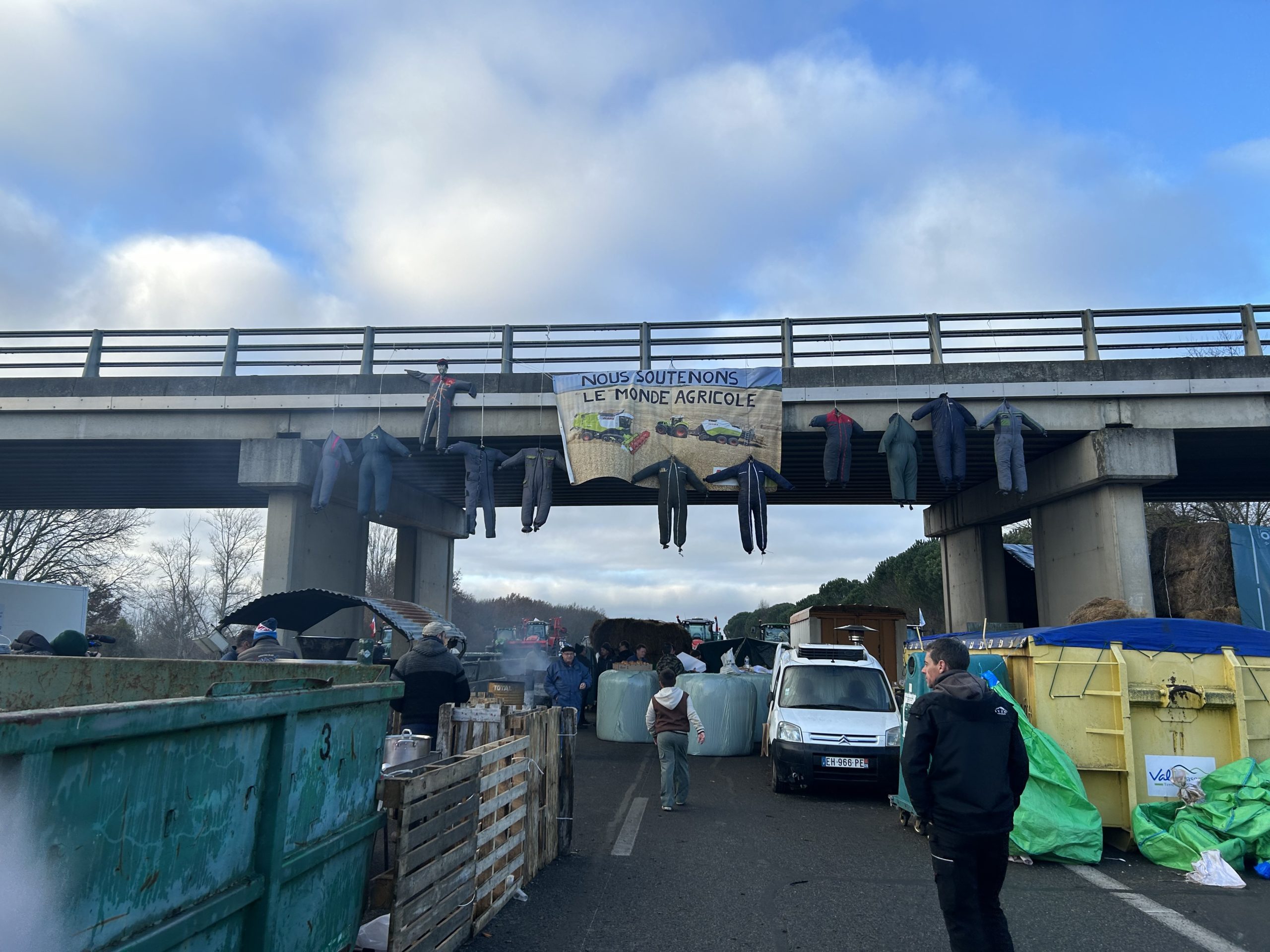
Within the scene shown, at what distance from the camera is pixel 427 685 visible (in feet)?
25.1

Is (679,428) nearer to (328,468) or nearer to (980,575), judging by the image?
(328,468)

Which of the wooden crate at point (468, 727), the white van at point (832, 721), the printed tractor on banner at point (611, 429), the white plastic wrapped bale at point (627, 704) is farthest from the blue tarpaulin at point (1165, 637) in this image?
the printed tractor on banner at point (611, 429)

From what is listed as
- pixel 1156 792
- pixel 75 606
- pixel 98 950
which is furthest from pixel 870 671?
pixel 75 606

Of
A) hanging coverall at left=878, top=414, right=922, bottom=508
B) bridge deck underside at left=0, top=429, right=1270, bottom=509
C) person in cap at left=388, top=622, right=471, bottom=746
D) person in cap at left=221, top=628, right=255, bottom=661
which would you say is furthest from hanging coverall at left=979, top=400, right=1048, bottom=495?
person in cap at left=221, top=628, right=255, bottom=661

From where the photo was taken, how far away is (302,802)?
3191 millimetres

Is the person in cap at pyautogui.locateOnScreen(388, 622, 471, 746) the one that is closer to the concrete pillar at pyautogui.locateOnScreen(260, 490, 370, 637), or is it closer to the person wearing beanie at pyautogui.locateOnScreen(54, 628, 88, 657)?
the person wearing beanie at pyautogui.locateOnScreen(54, 628, 88, 657)

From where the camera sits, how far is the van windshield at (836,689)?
449 inches

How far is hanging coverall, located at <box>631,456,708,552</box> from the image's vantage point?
16.5 metres

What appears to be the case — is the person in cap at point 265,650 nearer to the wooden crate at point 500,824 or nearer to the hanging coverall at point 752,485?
the wooden crate at point 500,824

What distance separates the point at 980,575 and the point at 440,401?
45.9 ft

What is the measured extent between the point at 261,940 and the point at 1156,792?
25.9 feet

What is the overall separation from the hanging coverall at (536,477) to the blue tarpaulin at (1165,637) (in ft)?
34.2

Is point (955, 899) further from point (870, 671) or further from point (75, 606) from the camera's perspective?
point (75, 606)

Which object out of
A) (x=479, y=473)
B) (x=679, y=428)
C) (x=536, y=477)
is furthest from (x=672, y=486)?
(x=479, y=473)
